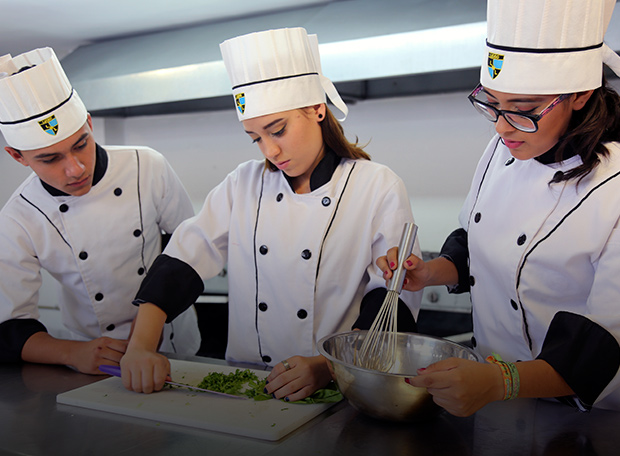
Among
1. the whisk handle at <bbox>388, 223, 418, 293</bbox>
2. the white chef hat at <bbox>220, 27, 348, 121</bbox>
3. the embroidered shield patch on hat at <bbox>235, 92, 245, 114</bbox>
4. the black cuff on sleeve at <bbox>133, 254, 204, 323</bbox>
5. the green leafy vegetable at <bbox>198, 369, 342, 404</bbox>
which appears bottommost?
the green leafy vegetable at <bbox>198, 369, 342, 404</bbox>

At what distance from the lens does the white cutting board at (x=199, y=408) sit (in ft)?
3.48

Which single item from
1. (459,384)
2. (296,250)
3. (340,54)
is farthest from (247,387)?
(340,54)

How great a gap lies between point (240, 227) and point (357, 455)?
0.83 m

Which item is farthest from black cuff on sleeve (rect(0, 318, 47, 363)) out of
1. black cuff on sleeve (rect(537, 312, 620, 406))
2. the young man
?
black cuff on sleeve (rect(537, 312, 620, 406))

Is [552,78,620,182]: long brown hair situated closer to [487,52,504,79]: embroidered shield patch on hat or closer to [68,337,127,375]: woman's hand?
[487,52,504,79]: embroidered shield patch on hat

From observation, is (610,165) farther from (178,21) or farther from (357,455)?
(178,21)

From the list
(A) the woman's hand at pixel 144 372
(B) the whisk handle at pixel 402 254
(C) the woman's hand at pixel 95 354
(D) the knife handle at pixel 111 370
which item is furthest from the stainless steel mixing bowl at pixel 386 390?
(C) the woman's hand at pixel 95 354

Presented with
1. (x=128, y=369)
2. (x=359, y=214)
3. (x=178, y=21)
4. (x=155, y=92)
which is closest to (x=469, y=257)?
(x=359, y=214)

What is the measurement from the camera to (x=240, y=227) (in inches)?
64.2

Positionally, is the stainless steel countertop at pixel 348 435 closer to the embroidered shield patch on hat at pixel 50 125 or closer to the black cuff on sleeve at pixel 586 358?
the black cuff on sleeve at pixel 586 358

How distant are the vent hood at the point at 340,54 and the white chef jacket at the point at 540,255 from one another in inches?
20.1

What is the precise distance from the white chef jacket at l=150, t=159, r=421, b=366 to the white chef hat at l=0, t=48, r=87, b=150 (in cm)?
48

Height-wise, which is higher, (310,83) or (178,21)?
(178,21)

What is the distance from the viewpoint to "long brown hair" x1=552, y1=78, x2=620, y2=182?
115 centimetres
